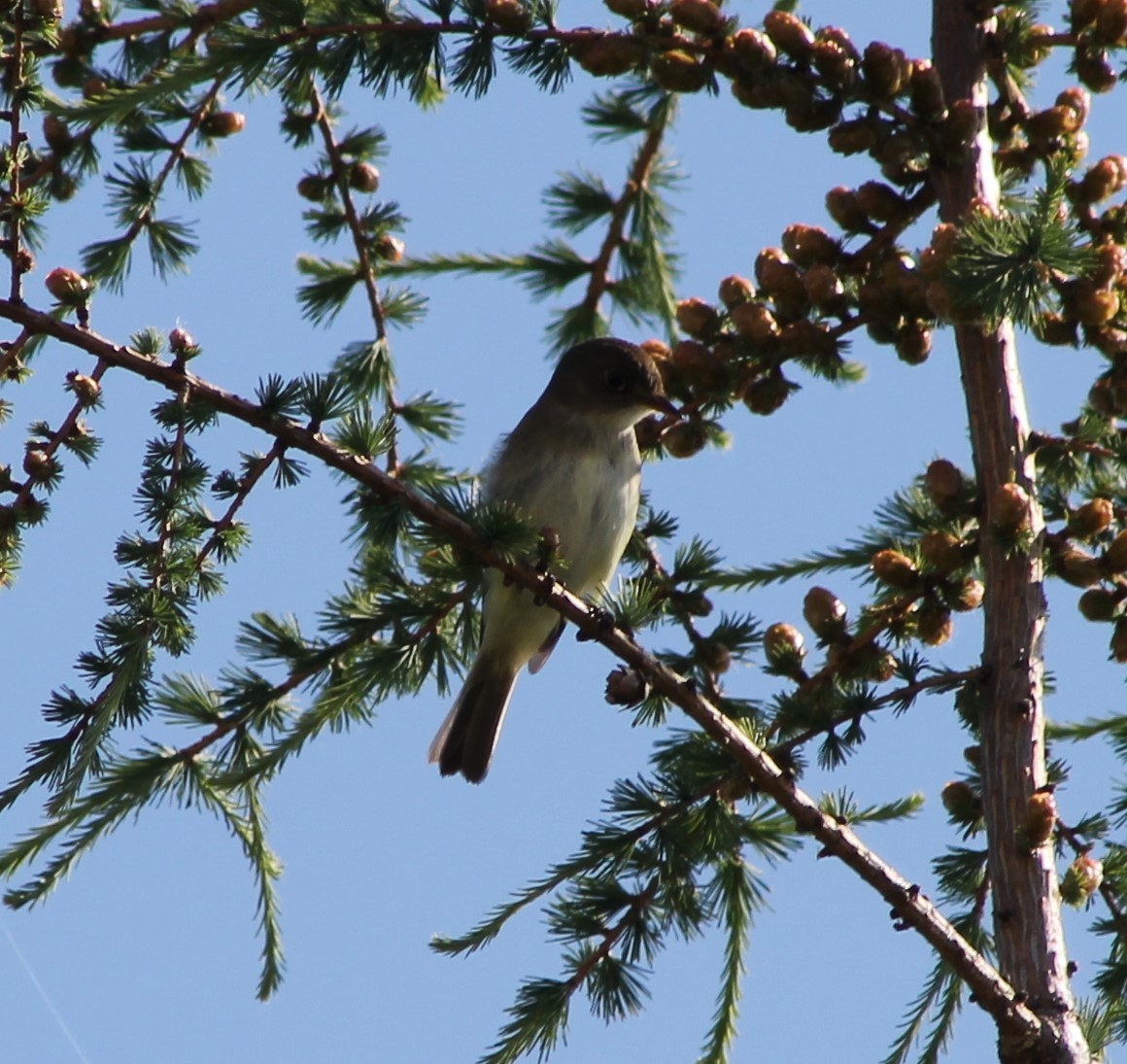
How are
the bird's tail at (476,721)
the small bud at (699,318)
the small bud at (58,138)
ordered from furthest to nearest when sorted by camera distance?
the bird's tail at (476,721)
the small bud at (58,138)
the small bud at (699,318)

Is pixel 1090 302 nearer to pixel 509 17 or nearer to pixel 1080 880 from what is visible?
pixel 1080 880

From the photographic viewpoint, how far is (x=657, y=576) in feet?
13.6

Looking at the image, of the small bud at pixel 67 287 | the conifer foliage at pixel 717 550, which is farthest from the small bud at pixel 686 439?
the small bud at pixel 67 287

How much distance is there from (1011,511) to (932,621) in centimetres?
33

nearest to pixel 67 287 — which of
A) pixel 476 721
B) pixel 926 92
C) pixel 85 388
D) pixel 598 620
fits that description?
pixel 85 388

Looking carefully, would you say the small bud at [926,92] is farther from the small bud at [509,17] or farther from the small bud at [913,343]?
the small bud at [509,17]

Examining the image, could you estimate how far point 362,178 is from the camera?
15.9 ft

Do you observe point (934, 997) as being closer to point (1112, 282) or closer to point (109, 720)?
point (1112, 282)

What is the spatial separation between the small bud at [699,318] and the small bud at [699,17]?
646mm

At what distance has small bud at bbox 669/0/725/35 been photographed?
3613 millimetres

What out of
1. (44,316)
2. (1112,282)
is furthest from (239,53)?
(1112,282)

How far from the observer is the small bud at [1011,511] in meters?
3.26

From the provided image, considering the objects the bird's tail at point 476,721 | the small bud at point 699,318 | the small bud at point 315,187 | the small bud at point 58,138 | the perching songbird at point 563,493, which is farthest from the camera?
the bird's tail at point 476,721

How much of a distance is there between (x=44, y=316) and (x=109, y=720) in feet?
2.34
